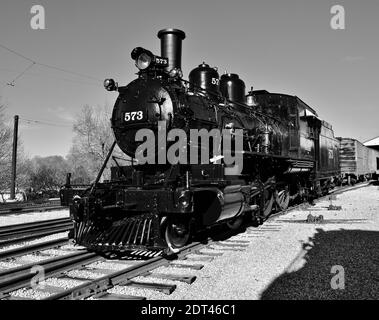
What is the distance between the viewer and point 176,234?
248 inches

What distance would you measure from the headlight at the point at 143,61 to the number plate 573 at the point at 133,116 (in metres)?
0.88

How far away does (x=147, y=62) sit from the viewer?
22.6 feet

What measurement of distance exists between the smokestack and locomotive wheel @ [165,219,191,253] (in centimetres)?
340

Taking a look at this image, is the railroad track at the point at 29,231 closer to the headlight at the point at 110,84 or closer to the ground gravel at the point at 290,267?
the headlight at the point at 110,84

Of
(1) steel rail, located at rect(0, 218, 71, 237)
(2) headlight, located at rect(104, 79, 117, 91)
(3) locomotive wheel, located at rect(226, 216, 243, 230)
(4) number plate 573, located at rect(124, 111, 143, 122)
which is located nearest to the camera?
(4) number plate 573, located at rect(124, 111, 143, 122)

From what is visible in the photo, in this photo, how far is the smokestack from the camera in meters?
7.75

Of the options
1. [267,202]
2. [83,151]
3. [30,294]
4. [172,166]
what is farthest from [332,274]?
[83,151]

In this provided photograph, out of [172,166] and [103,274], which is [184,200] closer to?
[172,166]

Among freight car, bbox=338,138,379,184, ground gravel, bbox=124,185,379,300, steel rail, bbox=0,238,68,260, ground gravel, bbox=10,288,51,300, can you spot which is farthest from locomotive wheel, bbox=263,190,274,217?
freight car, bbox=338,138,379,184

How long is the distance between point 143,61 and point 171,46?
1110 millimetres

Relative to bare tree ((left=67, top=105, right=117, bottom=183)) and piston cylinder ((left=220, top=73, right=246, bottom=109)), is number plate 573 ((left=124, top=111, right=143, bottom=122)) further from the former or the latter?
bare tree ((left=67, top=105, right=117, bottom=183))

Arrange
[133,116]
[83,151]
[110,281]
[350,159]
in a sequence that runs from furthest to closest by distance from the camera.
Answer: [83,151]
[350,159]
[133,116]
[110,281]

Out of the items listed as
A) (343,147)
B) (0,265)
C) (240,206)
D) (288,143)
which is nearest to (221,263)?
(240,206)
